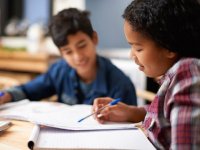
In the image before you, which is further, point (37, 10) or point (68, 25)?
point (37, 10)

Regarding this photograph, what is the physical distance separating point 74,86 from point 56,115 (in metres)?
0.41

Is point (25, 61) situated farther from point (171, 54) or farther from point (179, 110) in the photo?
point (179, 110)

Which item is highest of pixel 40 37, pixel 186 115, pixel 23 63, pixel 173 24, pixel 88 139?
pixel 173 24

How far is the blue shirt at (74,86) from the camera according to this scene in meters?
1.18

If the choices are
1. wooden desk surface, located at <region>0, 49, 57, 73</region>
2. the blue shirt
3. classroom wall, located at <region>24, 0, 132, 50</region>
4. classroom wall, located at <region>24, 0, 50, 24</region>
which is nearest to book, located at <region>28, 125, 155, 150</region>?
the blue shirt

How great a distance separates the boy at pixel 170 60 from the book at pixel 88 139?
4 cm

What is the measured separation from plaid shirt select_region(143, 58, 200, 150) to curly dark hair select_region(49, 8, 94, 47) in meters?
0.66

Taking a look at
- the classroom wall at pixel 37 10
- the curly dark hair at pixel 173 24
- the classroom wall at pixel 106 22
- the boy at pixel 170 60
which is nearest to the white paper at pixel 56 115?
the boy at pixel 170 60

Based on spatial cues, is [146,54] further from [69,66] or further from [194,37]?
[69,66]

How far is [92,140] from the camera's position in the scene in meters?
0.66

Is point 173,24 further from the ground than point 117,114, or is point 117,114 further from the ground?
point 173,24

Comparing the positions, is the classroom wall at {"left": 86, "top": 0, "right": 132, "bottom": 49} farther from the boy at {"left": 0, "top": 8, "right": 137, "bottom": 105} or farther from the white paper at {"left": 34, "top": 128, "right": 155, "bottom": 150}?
the white paper at {"left": 34, "top": 128, "right": 155, "bottom": 150}

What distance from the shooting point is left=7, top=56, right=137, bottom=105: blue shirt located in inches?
46.3

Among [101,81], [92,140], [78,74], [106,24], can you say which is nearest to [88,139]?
[92,140]
